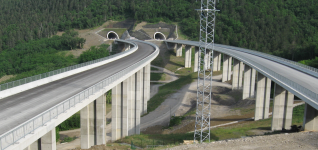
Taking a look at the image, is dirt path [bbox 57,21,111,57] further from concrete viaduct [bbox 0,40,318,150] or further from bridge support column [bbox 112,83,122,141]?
bridge support column [bbox 112,83,122,141]

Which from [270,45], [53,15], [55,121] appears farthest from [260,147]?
[53,15]

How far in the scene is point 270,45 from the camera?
108 metres

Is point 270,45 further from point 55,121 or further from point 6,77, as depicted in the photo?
point 55,121

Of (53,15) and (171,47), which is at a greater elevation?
(53,15)

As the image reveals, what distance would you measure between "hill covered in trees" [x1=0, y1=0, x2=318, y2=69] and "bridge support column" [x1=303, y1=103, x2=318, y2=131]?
173 feet

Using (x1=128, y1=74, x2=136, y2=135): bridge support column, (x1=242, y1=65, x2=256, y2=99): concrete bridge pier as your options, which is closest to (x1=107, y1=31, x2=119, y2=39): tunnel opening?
(x1=242, y1=65, x2=256, y2=99): concrete bridge pier

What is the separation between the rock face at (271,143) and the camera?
2642cm

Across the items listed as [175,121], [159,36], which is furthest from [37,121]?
[159,36]

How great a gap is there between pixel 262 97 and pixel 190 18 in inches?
4212

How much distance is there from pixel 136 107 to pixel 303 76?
73.8ft

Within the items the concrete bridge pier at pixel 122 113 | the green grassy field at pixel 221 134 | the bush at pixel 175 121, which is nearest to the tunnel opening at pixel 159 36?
the bush at pixel 175 121

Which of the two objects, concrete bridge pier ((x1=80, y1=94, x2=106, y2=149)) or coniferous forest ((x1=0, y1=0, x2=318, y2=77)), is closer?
concrete bridge pier ((x1=80, y1=94, x2=106, y2=149))

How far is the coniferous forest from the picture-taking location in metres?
109

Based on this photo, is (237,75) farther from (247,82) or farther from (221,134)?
(221,134)
